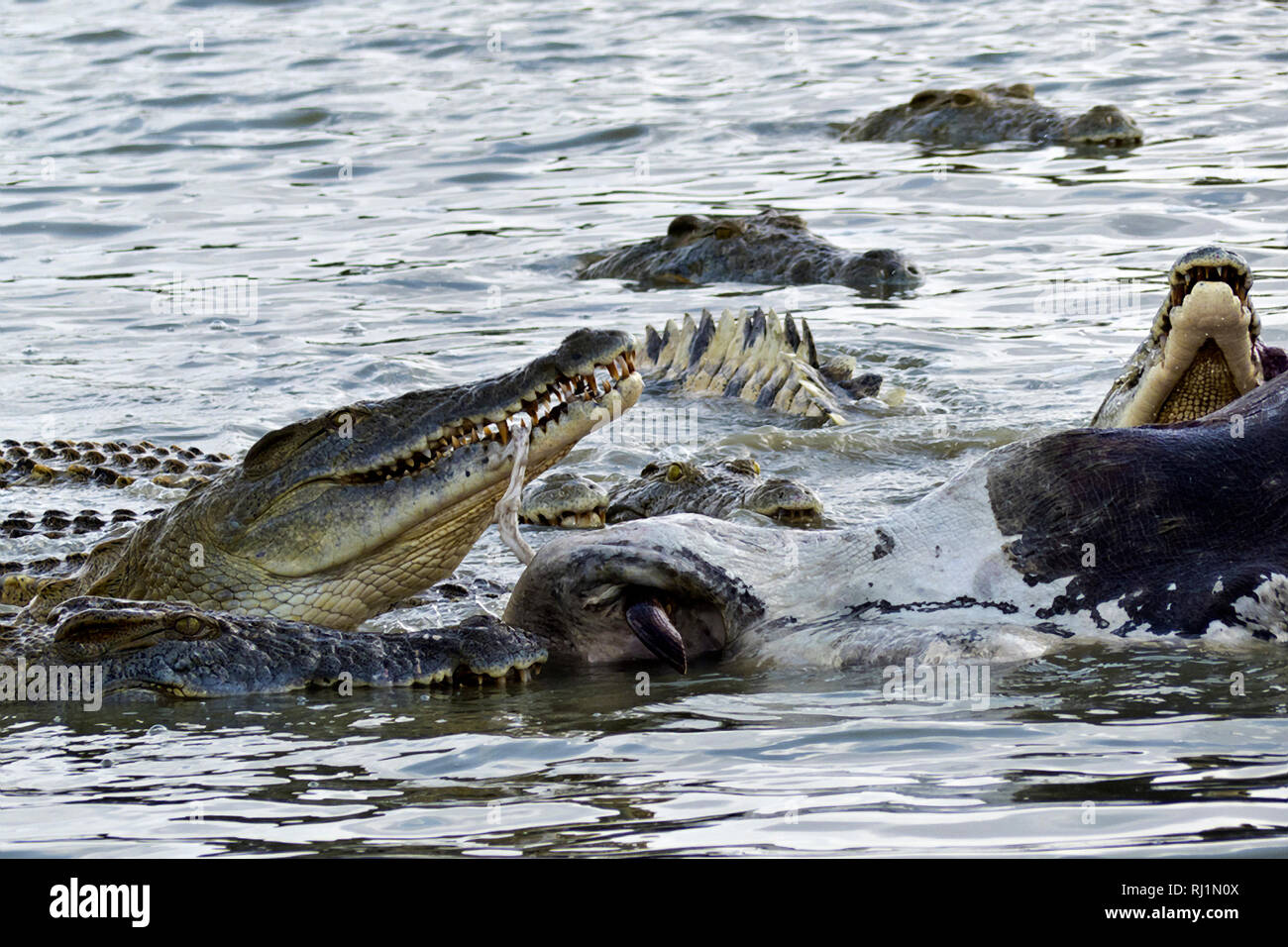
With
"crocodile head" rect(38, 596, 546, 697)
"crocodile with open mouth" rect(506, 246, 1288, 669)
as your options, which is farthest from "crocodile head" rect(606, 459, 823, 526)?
"crocodile head" rect(38, 596, 546, 697)

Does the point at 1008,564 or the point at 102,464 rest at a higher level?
the point at 102,464

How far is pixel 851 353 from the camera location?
35.6 feet

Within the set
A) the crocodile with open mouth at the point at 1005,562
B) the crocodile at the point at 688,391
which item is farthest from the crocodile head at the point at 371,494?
the crocodile at the point at 688,391

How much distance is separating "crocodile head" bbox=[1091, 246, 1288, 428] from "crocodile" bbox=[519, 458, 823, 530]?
1.62 metres

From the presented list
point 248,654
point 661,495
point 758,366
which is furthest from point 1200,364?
point 758,366

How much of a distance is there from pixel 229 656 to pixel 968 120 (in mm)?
13388

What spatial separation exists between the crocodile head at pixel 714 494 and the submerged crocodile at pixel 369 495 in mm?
1674

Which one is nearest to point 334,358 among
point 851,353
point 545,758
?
point 851,353

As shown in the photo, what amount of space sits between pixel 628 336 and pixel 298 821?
2.25 meters

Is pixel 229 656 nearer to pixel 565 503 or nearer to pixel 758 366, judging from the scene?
pixel 565 503

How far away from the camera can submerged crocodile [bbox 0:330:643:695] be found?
534 centimetres

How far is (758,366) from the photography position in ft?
32.8

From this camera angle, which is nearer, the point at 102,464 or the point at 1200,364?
the point at 1200,364
